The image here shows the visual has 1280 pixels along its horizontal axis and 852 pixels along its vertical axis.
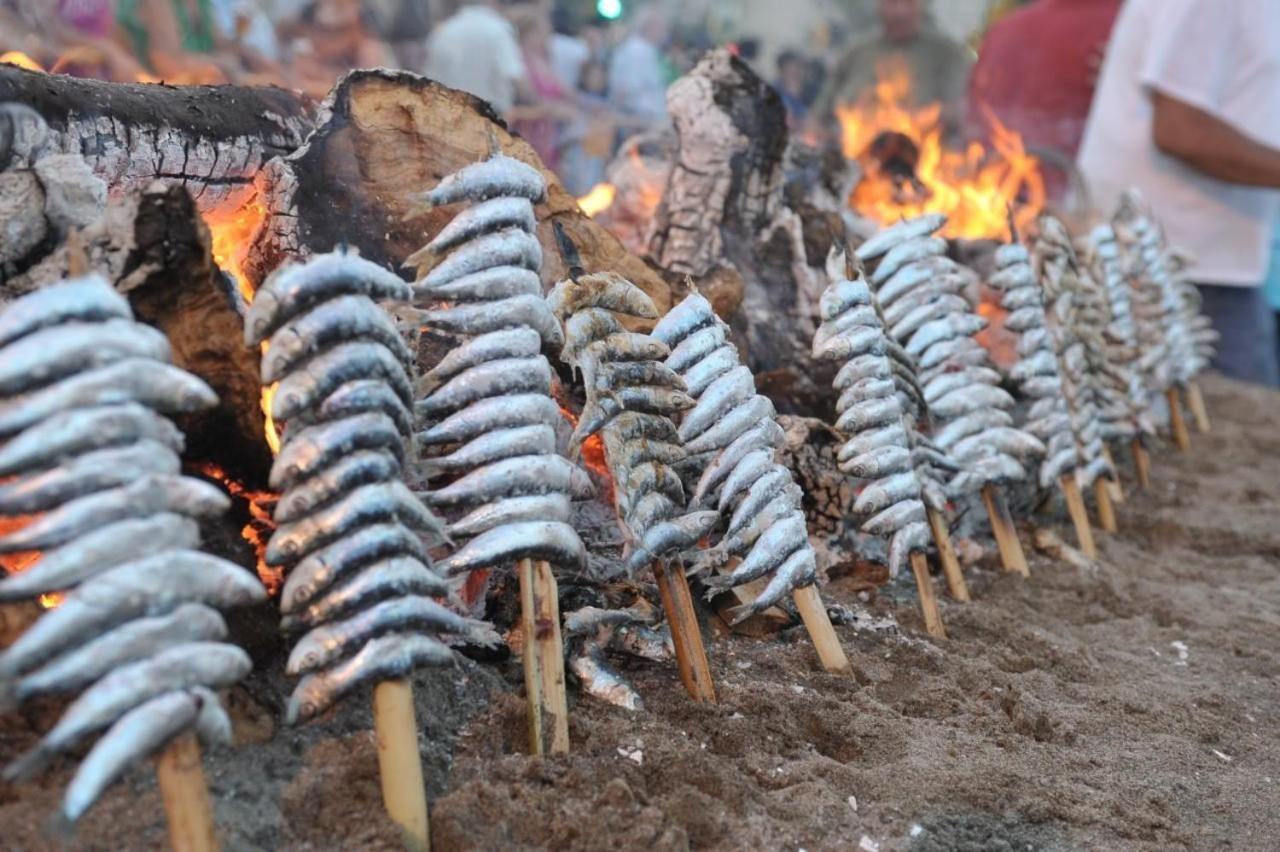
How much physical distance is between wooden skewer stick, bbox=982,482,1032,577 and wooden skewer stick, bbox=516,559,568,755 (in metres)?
1.80

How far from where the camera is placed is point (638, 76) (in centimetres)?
1049

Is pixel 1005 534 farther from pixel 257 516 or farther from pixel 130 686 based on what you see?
pixel 130 686

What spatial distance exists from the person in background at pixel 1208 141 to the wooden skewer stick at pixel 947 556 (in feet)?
12.2

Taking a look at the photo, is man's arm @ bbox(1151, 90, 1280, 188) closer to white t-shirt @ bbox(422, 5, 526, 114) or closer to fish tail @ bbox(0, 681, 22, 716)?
white t-shirt @ bbox(422, 5, 526, 114)

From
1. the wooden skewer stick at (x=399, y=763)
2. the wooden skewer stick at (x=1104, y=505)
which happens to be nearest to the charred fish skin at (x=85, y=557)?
the wooden skewer stick at (x=399, y=763)

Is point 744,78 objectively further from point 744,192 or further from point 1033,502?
point 1033,502

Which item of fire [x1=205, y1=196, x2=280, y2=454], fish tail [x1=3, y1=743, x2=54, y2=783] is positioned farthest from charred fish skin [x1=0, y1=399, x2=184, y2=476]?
fire [x1=205, y1=196, x2=280, y2=454]

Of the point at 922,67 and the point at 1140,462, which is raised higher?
the point at 922,67


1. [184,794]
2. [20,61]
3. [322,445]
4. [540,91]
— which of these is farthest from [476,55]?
[184,794]

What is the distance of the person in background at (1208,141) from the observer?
19.0 feet

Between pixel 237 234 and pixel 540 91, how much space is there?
21.4ft

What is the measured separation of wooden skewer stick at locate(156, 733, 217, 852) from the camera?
171cm

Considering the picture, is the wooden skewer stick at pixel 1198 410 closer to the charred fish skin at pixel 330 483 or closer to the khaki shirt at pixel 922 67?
the khaki shirt at pixel 922 67

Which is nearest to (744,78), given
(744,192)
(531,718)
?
(744,192)
